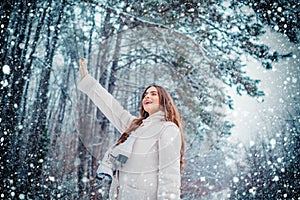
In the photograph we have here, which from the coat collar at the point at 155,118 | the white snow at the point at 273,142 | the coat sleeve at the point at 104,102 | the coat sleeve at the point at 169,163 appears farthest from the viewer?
the white snow at the point at 273,142

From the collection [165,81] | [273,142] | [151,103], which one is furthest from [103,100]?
[273,142]

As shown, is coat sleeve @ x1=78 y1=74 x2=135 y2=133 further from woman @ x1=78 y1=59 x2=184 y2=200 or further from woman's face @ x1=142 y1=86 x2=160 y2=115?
woman's face @ x1=142 y1=86 x2=160 y2=115

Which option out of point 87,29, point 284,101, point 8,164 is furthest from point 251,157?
point 8,164

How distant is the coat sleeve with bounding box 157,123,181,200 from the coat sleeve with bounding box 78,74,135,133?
0.82 ft

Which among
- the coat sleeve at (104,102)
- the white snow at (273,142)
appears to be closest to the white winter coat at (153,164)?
the coat sleeve at (104,102)

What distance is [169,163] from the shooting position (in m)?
1.01

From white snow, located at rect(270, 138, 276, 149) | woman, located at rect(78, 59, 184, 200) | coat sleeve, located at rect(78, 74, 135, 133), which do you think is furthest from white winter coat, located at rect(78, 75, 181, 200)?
white snow, located at rect(270, 138, 276, 149)

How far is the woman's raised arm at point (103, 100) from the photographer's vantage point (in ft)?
4.13

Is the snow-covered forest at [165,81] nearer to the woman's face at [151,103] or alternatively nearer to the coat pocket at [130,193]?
the woman's face at [151,103]

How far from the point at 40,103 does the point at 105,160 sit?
3.98 ft

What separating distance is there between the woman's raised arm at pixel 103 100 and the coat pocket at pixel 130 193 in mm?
291

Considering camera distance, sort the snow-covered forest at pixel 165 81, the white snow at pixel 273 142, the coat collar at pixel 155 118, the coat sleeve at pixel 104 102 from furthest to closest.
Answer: the white snow at pixel 273 142 < the snow-covered forest at pixel 165 81 < the coat sleeve at pixel 104 102 < the coat collar at pixel 155 118

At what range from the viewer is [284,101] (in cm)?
→ 235

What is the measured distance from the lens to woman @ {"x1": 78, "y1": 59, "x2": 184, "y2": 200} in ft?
3.32
